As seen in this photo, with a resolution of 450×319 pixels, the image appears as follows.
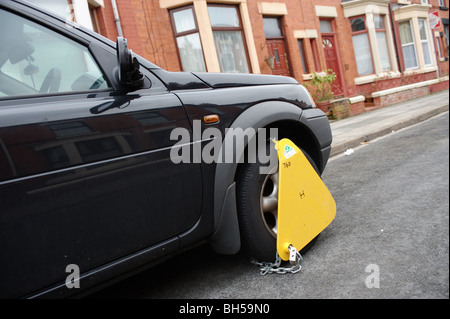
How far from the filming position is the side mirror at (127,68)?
1.75 meters

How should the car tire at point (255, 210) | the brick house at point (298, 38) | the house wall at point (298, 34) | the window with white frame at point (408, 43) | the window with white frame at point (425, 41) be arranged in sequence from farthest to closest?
the window with white frame at point (425, 41), the window with white frame at point (408, 43), the brick house at point (298, 38), the house wall at point (298, 34), the car tire at point (255, 210)

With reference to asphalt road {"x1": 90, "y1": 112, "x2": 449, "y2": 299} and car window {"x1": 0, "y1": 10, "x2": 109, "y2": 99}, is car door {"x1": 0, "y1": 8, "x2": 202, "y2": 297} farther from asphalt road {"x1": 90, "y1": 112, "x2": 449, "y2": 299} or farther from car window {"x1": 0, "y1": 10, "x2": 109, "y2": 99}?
asphalt road {"x1": 90, "y1": 112, "x2": 449, "y2": 299}

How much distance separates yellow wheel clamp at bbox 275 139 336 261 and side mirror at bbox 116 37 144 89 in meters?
1.03

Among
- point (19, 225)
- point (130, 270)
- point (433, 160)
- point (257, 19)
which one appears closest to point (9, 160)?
point (19, 225)

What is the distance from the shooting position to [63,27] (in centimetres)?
184

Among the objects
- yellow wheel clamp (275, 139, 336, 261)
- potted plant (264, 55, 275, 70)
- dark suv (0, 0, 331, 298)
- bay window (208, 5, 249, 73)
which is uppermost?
bay window (208, 5, 249, 73)

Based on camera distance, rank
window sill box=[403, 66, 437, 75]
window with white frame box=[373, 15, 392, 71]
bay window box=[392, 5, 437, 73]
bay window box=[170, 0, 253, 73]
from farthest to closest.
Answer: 1. bay window box=[392, 5, 437, 73]
2. window sill box=[403, 66, 437, 75]
3. window with white frame box=[373, 15, 392, 71]
4. bay window box=[170, 0, 253, 73]

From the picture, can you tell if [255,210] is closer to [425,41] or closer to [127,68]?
[127,68]

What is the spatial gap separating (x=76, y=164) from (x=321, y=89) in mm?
11375

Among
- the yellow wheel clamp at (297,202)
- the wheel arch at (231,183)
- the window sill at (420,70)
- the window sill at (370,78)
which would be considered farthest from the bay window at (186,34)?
the window sill at (420,70)

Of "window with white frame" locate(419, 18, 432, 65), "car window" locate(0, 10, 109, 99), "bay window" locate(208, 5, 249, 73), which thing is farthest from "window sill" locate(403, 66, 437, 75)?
"car window" locate(0, 10, 109, 99)

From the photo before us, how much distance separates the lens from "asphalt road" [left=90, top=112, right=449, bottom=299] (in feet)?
6.38

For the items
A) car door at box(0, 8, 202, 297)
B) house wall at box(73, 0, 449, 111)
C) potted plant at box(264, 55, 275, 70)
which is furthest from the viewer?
potted plant at box(264, 55, 275, 70)

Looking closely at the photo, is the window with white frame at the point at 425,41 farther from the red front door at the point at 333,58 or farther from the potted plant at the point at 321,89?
the potted plant at the point at 321,89
